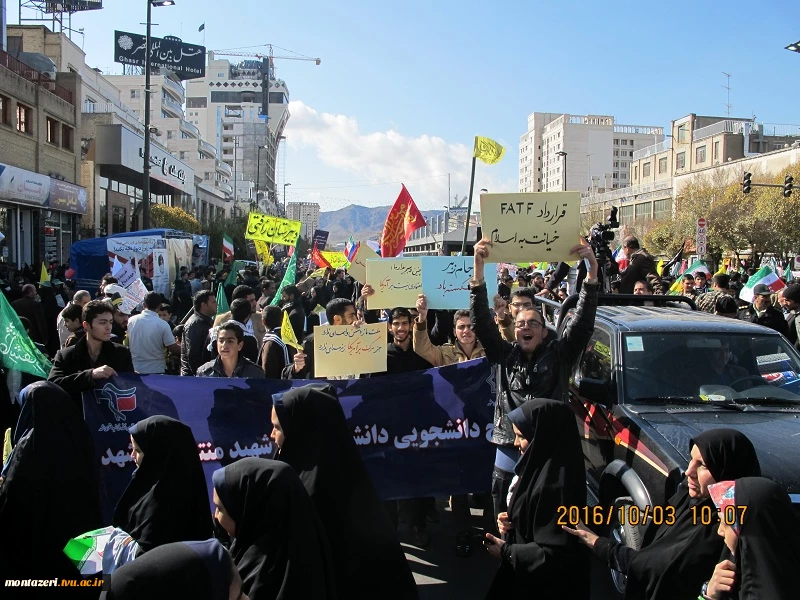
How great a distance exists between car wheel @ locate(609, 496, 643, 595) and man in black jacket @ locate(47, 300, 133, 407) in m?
3.51

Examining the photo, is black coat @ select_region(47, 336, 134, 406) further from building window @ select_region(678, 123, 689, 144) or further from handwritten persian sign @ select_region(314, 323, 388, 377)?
building window @ select_region(678, 123, 689, 144)

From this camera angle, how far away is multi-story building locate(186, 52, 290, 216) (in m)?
152

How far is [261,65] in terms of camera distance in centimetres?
18638

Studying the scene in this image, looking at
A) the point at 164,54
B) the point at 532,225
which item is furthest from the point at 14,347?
the point at 164,54

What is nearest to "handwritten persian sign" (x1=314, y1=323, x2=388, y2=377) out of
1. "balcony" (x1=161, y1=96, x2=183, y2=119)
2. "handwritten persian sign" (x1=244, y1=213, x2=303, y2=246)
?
"handwritten persian sign" (x1=244, y1=213, x2=303, y2=246)

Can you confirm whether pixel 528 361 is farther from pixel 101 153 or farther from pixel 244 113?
pixel 244 113

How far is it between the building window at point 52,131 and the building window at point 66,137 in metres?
0.76

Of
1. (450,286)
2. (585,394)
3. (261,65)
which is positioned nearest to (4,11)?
(450,286)

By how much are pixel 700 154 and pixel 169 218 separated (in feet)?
197

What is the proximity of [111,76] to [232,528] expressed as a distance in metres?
90.0

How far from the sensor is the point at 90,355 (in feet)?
17.7

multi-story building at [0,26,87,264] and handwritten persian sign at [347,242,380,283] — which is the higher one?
multi-story building at [0,26,87,264]

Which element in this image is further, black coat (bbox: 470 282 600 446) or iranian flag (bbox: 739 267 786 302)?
iranian flag (bbox: 739 267 786 302)

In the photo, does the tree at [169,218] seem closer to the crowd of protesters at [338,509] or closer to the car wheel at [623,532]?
the crowd of protesters at [338,509]
